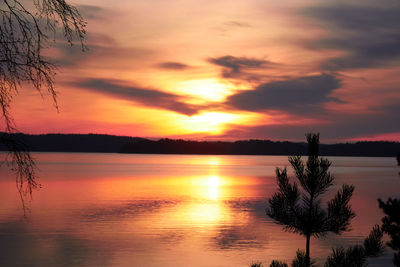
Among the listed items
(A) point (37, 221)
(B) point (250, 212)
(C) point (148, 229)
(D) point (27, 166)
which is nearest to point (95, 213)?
(A) point (37, 221)

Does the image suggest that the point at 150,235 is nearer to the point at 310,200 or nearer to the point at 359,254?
the point at 310,200

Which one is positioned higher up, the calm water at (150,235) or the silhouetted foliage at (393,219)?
the silhouetted foliage at (393,219)

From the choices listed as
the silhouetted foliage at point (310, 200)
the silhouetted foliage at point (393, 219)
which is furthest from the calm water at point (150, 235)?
the silhouetted foliage at point (393, 219)

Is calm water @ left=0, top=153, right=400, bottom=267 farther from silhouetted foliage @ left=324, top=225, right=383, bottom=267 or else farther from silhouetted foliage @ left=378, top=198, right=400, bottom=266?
silhouetted foliage @ left=378, top=198, right=400, bottom=266

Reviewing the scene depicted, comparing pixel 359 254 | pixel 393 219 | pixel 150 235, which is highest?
pixel 393 219

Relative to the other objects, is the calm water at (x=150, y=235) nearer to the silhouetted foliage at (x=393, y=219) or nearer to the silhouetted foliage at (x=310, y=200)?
the silhouetted foliage at (x=310, y=200)

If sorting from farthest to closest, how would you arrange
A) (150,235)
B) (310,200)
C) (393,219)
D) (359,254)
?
(150,235) → (310,200) → (359,254) → (393,219)

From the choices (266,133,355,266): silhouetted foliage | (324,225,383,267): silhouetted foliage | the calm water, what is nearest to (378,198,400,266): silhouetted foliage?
(324,225,383,267): silhouetted foliage

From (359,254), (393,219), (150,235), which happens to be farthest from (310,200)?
(150,235)

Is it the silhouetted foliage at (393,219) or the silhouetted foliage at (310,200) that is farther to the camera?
the silhouetted foliage at (310,200)

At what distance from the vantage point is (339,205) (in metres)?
10.4

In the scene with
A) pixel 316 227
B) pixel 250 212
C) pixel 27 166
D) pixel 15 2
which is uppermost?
pixel 15 2

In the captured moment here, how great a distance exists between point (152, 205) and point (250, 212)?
1115 cm

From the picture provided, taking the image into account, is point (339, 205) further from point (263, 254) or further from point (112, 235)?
point (112, 235)
